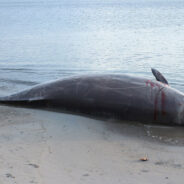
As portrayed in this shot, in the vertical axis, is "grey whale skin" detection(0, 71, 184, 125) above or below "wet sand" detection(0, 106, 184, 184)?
above

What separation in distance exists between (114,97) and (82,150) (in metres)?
1.50

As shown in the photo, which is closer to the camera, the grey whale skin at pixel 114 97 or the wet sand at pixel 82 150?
the wet sand at pixel 82 150

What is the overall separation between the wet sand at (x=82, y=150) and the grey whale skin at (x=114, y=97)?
0.18 meters

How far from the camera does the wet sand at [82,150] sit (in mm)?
4219

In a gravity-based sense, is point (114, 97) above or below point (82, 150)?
above

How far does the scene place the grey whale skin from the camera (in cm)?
614

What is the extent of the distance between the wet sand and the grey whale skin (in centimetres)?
18

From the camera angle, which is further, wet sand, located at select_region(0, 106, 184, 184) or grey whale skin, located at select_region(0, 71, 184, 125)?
grey whale skin, located at select_region(0, 71, 184, 125)

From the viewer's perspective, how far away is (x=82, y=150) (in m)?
5.01

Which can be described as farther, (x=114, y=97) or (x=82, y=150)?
(x=114, y=97)

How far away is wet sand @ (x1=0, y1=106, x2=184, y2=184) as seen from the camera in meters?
4.22

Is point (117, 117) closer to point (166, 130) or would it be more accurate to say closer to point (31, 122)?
point (166, 130)

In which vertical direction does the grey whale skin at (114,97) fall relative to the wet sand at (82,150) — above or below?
above

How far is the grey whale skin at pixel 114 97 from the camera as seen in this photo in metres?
6.14
